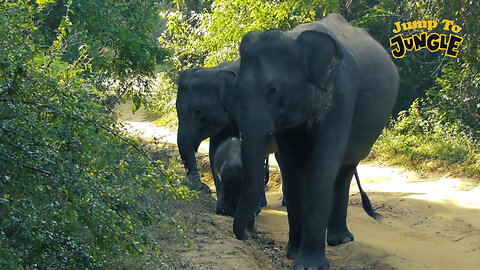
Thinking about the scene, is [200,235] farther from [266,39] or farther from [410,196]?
[410,196]

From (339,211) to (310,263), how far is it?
1412mm

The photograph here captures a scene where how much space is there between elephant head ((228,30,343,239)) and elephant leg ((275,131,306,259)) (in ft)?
1.45

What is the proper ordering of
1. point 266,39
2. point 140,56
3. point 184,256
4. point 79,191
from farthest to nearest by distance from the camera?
point 140,56
point 266,39
point 184,256
point 79,191

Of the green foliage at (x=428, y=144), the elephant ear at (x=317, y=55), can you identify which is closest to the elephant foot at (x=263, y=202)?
the green foliage at (x=428, y=144)

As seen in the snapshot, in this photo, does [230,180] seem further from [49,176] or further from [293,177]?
[49,176]

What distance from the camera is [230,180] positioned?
29.0ft

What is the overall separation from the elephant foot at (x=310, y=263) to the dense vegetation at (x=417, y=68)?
610 cm

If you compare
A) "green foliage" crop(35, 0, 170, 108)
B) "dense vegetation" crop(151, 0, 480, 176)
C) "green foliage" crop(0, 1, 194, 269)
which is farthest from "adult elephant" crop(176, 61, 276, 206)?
"dense vegetation" crop(151, 0, 480, 176)

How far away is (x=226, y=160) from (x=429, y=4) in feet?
22.7

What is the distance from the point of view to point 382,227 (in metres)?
9.03

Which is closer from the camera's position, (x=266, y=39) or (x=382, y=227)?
(x=266, y=39)

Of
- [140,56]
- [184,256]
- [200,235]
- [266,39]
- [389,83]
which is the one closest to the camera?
[184,256]

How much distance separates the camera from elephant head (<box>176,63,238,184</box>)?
929 centimetres

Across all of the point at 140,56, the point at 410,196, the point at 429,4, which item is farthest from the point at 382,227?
the point at 429,4
